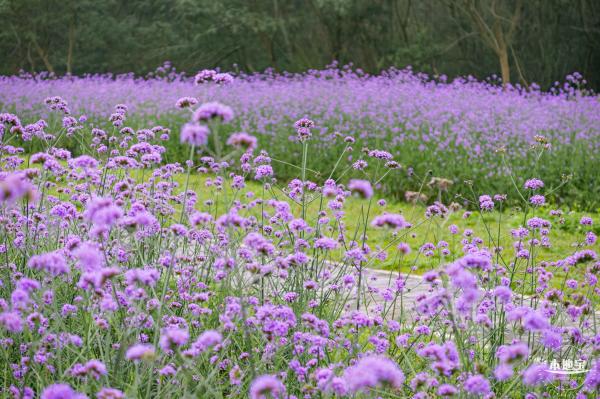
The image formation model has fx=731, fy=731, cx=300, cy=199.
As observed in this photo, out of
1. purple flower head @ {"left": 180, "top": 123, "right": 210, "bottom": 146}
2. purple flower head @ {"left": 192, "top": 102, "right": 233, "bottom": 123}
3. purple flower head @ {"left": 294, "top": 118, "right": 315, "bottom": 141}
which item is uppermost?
purple flower head @ {"left": 192, "top": 102, "right": 233, "bottom": 123}

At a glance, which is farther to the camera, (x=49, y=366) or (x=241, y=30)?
(x=241, y=30)

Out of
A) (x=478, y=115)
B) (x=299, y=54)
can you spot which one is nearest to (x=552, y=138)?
(x=478, y=115)

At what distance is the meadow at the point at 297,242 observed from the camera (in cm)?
209

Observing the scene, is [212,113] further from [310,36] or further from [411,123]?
[310,36]

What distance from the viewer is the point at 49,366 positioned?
2.32 meters

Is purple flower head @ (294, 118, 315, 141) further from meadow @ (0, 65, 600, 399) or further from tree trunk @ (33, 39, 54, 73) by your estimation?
Result: tree trunk @ (33, 39, 54, 73)

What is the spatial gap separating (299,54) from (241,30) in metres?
1.53

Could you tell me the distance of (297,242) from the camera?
290cm

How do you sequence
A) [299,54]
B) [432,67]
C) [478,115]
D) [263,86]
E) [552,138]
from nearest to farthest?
1. [552,138]
2. [478,115]
3. [263,86]
4. [432,67]
5. [299,54]

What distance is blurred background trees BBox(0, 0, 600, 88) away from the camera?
1466 centimetres

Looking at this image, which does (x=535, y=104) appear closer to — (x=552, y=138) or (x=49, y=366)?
(x=552, y=138)

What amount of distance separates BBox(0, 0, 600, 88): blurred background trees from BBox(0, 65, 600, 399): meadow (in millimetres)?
3396

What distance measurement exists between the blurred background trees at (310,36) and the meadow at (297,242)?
3.40 m

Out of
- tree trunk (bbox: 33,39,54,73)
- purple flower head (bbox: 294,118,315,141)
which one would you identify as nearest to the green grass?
purple flower head (bbox: 294,118,315,141)
